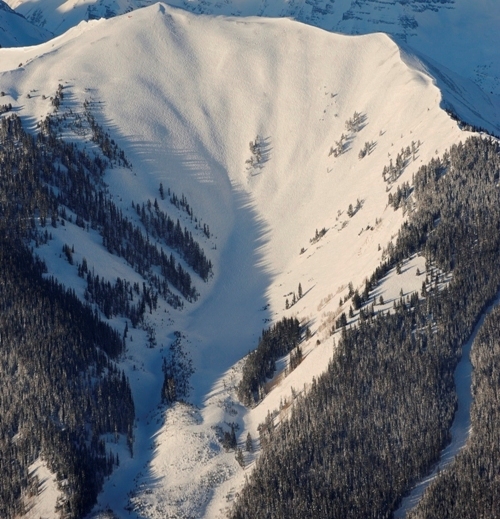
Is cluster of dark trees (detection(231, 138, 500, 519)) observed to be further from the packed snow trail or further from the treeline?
the packed snow trail

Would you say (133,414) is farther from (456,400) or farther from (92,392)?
(456,400)

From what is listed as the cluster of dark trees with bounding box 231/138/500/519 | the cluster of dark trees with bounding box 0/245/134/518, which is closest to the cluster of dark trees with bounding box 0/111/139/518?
the cluster of dark trees with bounding box 0/245/134/518

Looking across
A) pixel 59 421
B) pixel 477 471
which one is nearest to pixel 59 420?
pixel 59 421

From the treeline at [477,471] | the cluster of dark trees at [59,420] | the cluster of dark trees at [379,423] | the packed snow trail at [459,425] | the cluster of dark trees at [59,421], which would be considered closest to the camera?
the treeline at [477,471]

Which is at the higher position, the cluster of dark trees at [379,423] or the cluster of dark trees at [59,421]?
the cluster of dark trees at [379,423]

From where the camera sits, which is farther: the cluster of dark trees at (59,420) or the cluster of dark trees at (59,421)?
the cluster of dark trees at (59,420)

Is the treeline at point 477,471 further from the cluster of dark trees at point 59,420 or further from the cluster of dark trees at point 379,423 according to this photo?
the cluster of dark trees at point 59,420

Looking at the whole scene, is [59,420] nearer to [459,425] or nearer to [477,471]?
[459,425]

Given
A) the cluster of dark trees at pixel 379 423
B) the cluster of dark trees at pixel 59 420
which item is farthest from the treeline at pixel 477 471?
the cluster of dark trees at pixel 59 420

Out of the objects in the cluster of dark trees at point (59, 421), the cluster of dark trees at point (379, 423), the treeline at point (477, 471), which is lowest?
the cluster of dark trees at point (59, 421)
